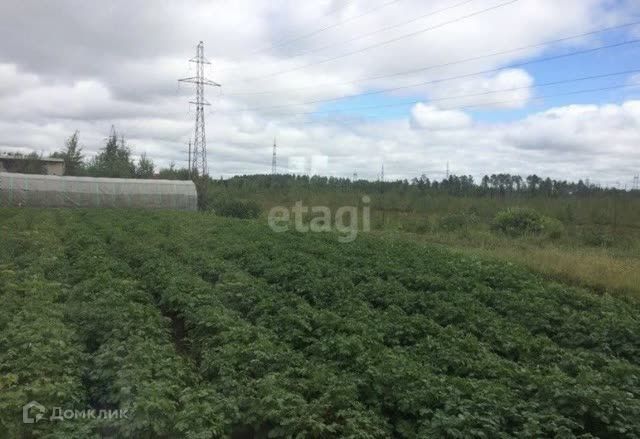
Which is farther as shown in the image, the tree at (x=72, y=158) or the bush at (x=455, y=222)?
the tree at (x=72, y=158)

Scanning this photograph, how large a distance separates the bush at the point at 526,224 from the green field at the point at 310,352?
43.1 feet

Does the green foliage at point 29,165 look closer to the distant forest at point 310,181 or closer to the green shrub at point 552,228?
the distant forest at point 310,181

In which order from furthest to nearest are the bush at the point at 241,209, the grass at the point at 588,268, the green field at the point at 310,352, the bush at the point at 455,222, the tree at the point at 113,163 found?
the tree at the point at 113,163 < the bush at the point at 241,209 < the bush at the point at 455,222 < the grass at the point at 588,268 < the green field at the point at 310,352

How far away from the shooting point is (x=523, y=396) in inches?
244

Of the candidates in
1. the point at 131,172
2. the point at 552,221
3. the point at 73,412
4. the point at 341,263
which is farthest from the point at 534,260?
the point at 131,172

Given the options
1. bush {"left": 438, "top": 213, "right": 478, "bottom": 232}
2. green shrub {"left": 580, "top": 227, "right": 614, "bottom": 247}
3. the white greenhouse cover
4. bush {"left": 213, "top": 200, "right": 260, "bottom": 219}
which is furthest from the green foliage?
green shrub {"left": 580, "top": 227, "right": 614, "bottom": 247}

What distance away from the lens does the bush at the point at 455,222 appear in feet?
93.8

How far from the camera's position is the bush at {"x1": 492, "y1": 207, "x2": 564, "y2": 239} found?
2576cm

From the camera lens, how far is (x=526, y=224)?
2689 cm

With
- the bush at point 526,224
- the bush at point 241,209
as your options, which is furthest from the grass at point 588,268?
the bush at point 241,209

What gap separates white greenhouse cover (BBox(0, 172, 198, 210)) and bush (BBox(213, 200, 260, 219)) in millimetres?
6343

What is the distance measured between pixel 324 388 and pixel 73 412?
8.08 feet

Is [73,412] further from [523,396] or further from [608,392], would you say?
[608,392]

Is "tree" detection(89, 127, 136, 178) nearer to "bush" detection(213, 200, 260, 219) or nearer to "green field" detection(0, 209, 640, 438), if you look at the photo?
"bush" detection(213, 200, 260, 219)
